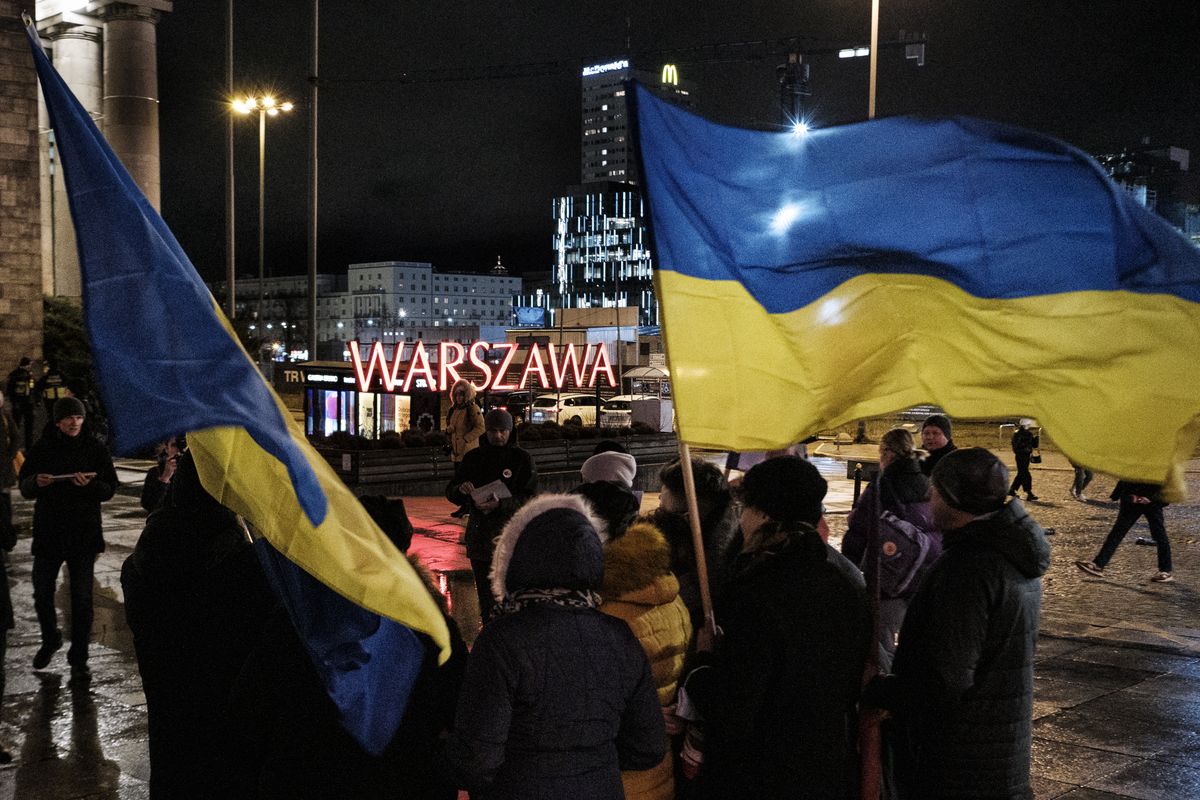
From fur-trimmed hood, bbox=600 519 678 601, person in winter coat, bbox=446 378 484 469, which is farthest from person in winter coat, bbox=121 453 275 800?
person in winter coat, bbox=446 378 484 469

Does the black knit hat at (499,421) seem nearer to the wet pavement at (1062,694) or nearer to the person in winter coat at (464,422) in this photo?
the wet pavement at (1062,694)

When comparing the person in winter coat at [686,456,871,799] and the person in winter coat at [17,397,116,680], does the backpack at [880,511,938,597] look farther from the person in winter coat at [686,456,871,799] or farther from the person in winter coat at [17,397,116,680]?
the person in winter coat at [17,397,116,680]

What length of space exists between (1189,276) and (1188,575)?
32.7 feet

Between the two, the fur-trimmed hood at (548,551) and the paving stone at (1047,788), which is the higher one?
the fur-trimmed hood at (548,551)

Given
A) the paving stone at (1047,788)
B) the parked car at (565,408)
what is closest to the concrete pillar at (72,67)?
the parked car at (565,408)

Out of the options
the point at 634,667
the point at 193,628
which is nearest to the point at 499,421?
the point at 193,628

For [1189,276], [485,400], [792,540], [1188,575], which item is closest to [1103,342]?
[1189,276]

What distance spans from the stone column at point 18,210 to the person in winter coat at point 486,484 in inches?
796

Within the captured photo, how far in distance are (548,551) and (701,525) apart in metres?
2.28

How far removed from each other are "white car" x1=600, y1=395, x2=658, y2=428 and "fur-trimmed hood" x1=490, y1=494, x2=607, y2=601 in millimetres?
30095

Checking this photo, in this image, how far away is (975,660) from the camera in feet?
11.6

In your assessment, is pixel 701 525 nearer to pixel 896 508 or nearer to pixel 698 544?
pixel 896 508

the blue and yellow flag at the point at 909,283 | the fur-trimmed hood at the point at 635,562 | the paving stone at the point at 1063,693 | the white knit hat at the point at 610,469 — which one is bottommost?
the paving stone at the point at 1063,693

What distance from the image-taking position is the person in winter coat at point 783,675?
3361 mm
